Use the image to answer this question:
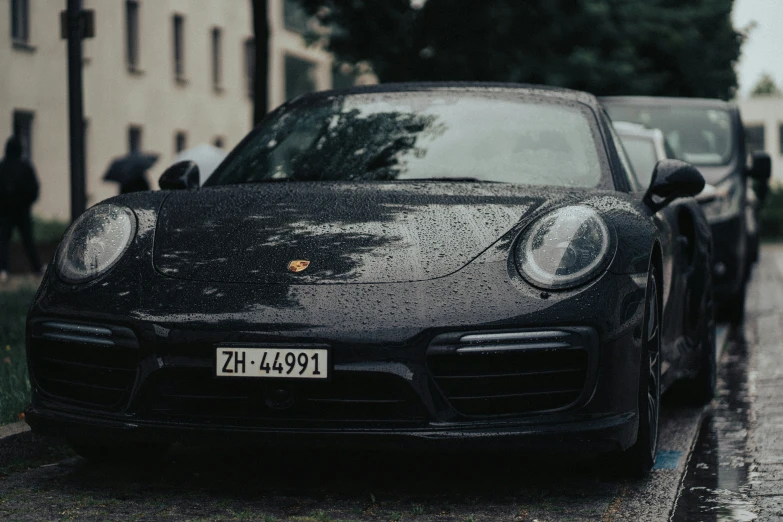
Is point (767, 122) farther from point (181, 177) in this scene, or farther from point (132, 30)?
point (181, 177)

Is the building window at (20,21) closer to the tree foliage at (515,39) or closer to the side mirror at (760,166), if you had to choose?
the tree foliage at (515,39)

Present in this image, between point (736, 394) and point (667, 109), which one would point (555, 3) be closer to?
point (667, 109)

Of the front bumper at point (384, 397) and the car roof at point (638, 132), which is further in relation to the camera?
the car roof at point (638, 132)

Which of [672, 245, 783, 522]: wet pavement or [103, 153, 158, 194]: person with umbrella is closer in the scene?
[672, 245, 783, 522]: wet pavement

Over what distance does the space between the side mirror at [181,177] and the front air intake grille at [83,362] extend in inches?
43.1

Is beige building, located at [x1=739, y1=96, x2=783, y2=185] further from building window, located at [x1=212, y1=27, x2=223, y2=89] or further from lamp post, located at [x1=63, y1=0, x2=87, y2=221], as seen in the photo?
lamp post, located at [x1=63, y1=0, x2=87, y2=221]

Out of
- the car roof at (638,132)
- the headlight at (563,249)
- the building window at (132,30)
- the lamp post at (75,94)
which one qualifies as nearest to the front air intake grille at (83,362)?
the headlight at (563,249)

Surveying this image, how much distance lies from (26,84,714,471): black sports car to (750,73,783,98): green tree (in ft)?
411

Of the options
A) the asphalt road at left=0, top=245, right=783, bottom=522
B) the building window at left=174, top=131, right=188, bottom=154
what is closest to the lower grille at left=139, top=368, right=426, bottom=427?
the asphalt road at left=0, top=245, right=783, bottom=522

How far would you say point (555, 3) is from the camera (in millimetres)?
20562

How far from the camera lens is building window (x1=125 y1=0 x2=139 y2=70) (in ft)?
109

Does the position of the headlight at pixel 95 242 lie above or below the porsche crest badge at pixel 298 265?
below

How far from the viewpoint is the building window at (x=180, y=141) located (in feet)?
118

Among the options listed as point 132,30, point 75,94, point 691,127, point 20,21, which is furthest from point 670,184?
point 132,30
